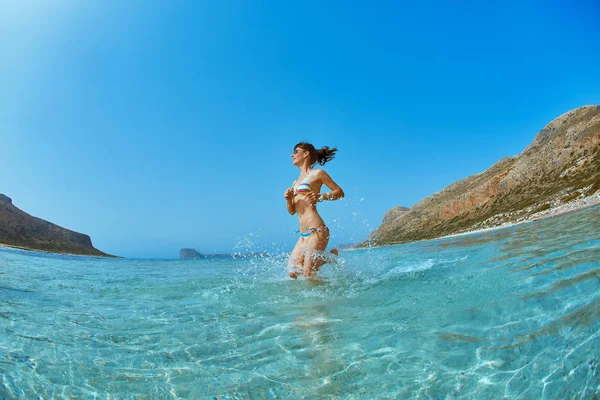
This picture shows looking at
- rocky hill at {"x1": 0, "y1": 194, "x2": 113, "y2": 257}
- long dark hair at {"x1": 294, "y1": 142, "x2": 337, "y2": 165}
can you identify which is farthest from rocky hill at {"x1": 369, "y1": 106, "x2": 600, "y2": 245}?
rocky hill at {"x1": 0, "y1": 194, "x2": 113, "y2": 257}

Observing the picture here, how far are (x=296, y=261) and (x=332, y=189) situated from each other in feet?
6.00

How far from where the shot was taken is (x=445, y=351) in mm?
2723

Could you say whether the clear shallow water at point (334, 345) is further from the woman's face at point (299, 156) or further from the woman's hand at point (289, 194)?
the woman's face at point (299, 156)

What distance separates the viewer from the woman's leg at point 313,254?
691cm

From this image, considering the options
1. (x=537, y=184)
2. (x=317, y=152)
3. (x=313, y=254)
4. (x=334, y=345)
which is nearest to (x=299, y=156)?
(x=317, y=152)

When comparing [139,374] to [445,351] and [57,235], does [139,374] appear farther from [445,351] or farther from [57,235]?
[57,235]

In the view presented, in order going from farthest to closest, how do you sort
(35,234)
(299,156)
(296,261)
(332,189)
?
(35,234)
(299,156)
(332,189)
(296,261)

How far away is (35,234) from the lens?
73.6 metres

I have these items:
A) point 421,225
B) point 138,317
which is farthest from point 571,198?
point 138,317

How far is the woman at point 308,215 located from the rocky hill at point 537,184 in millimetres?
48441

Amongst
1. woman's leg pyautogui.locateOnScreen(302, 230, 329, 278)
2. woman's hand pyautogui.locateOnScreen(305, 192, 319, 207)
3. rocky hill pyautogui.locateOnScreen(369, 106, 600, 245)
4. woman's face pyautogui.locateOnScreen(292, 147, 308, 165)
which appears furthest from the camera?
rocky hill pyautogui.locateOnScreen(369, 106, 600, 245)

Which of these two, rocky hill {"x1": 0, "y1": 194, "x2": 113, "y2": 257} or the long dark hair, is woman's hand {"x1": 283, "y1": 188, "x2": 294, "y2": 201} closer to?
the long dark hair

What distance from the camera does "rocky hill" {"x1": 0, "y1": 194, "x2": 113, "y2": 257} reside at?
220ft

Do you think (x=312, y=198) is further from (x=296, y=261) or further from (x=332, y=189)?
(x=296, y=261)
